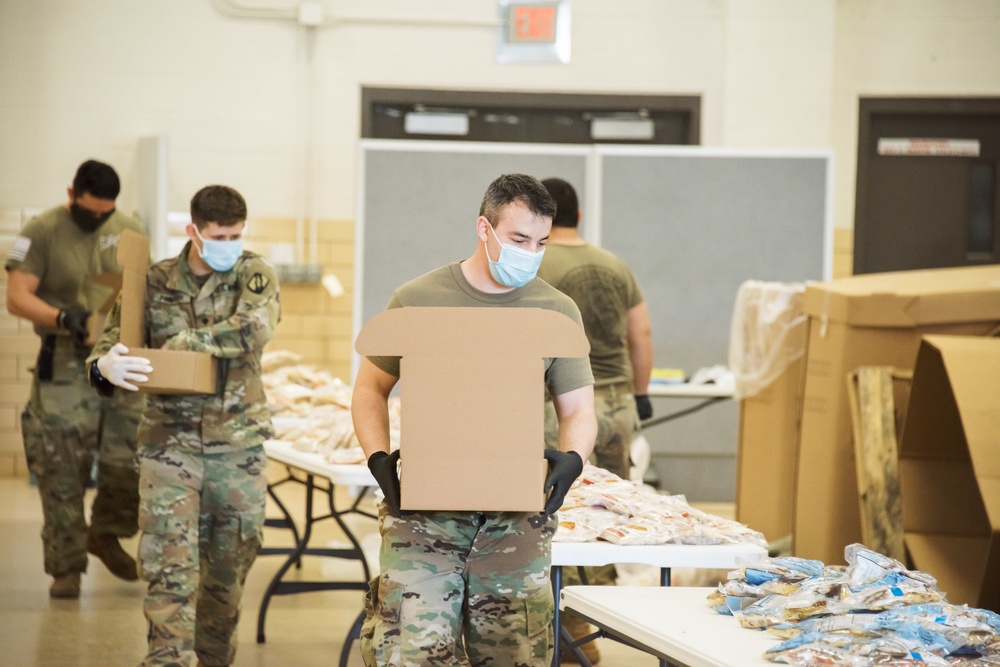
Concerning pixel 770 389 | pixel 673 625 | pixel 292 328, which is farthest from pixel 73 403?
pixel 673 625

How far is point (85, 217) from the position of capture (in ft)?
17.4

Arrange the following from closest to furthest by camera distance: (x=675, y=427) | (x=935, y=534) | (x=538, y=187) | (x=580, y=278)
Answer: (x=538, y=187), (x=935, y=534), (x=580, y=278), (x=675, y=427)

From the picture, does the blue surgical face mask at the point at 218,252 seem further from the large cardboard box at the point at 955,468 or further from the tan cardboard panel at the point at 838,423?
the tan cardboard panel at the point at 838,423

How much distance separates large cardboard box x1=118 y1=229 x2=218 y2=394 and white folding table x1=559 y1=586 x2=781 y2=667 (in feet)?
4.34

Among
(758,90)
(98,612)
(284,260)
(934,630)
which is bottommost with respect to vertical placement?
(98,612)

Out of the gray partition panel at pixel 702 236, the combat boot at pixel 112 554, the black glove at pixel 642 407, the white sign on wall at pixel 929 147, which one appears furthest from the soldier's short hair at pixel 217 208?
the white sign on wall at pixel 929 147

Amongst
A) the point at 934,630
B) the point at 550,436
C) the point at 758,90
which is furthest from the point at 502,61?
the point at 934,630

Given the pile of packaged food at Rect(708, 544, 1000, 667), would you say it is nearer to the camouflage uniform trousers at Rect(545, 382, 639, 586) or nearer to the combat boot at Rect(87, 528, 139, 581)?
the camouflage uniform trousers at Rect(545, 382, 639, 586)

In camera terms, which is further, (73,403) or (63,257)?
(63,257)

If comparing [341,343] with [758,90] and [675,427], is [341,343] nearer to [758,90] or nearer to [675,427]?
[675,427]

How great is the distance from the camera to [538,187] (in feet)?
8.29

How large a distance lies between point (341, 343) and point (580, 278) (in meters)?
3.76

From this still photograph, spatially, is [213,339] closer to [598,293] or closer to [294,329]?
[598,293]

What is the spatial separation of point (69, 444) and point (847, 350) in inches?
128
